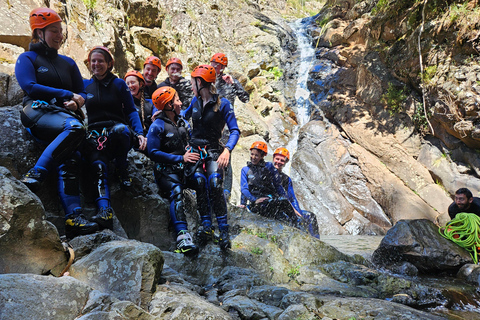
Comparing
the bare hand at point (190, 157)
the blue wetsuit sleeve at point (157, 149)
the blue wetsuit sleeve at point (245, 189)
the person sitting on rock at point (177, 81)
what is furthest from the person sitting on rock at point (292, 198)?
the blue wetsuit sleeve at point (157, 149)

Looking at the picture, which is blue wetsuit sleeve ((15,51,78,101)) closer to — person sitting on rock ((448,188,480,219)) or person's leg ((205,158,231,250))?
Answer: person's leg ((205,158,231,250))

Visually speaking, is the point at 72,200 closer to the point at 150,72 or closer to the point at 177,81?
the point at 150,72

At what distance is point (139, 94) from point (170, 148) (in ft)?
5.27

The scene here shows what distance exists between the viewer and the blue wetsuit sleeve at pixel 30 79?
3264mm

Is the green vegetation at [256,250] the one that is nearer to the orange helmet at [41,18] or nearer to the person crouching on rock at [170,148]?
the person crouching on rock at [170,148]

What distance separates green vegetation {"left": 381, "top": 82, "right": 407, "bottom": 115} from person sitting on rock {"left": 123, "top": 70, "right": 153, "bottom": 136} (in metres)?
9.75

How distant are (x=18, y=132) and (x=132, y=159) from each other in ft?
Answer: 5.05

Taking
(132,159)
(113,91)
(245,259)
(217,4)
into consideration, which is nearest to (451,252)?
(245,259)

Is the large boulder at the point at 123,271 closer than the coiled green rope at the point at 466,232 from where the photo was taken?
Yes

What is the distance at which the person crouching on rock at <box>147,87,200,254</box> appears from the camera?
398 centimetres

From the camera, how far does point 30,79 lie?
10.8 feet

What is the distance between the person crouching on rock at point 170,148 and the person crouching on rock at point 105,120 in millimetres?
337

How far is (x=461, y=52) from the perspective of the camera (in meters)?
9.68

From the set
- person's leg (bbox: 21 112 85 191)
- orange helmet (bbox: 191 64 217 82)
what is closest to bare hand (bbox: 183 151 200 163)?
orange helmet (bbox: 191 64 217 82)
